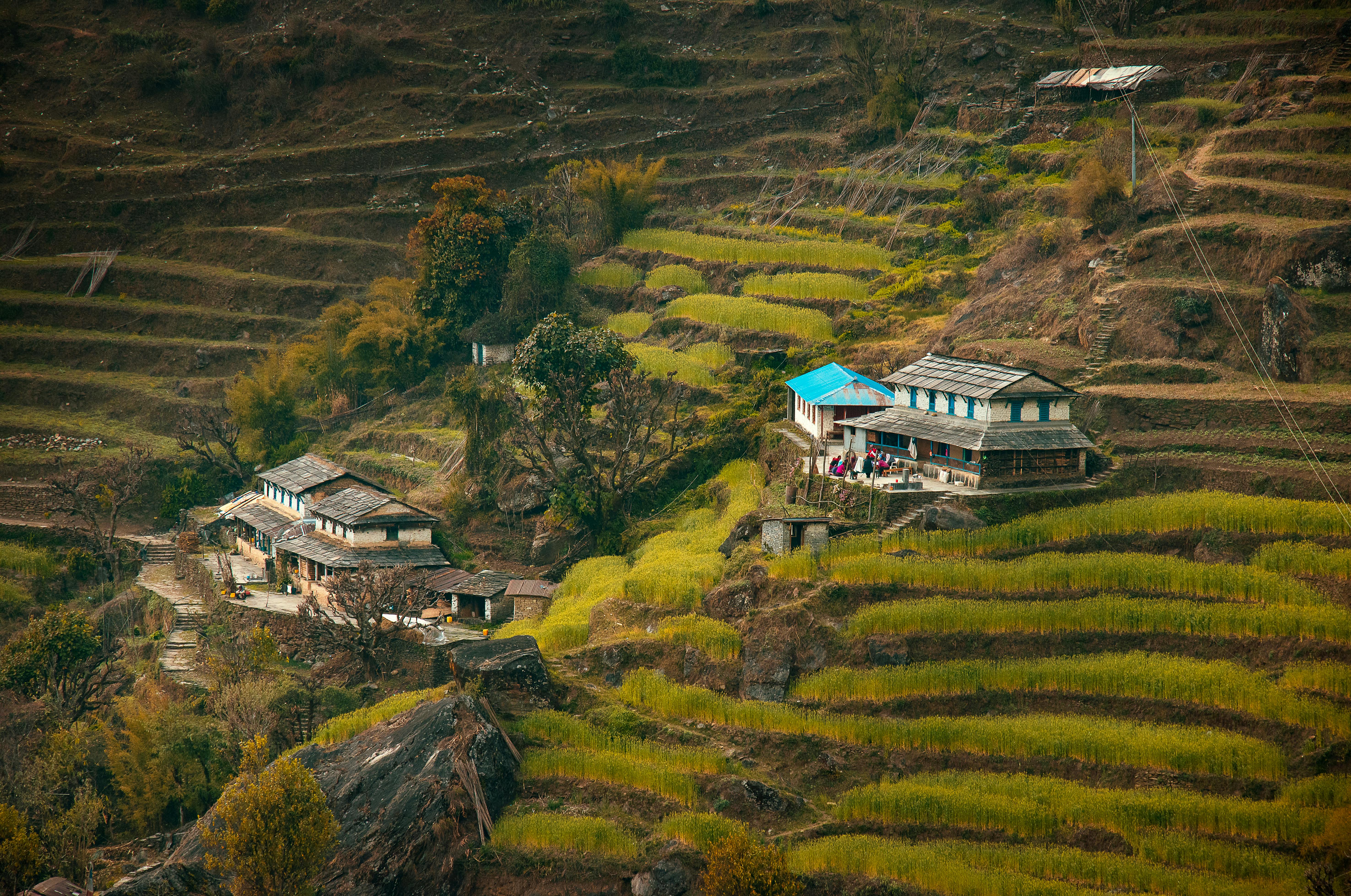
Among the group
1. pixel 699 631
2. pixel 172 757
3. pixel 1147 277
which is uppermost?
pixel 1147 277

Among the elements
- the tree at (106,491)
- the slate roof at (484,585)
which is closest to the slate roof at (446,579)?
the slate roof at (484,585)

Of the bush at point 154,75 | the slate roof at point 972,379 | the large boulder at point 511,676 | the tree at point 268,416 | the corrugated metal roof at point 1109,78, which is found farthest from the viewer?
the bush at point 154,75

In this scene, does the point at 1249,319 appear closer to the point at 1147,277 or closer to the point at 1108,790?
the point at 1147,277

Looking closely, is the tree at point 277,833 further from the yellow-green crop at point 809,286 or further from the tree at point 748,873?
the yellow-green crop at point 809,286

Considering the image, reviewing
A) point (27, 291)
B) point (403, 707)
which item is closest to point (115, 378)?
point (27, 291)

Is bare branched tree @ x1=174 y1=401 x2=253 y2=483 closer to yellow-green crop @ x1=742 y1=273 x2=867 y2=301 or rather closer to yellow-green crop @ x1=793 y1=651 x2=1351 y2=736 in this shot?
yellow-green crop @ x1=742 y1=273 x2=867 y2=301

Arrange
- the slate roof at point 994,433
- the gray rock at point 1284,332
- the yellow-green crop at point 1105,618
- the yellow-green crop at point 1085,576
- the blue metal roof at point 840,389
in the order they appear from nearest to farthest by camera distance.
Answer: the yellow-green crop at point 1105,618 < the yellow-green crop at point 1085,576 < the slate roof at point 994,433 < the gray rock at point 1284,332 < the blue metal roof at point 840,389

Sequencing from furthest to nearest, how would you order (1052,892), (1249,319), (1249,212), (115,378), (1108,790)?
(115,378) < (1249,212) < (1249,319) < (1108,790) < (1052,892)
